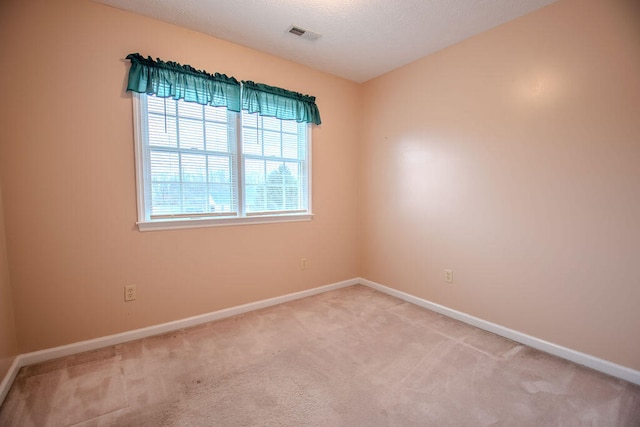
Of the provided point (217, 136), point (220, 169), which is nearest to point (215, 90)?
point (217, 136)

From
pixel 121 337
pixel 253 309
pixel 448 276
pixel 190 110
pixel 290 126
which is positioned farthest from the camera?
pixel 290 126

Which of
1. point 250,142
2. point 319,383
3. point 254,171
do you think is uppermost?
point 250,142

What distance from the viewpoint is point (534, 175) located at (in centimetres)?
225

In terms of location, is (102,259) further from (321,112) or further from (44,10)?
(321,112)

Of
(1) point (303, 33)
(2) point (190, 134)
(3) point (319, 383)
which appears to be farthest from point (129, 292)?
(1) point (303, 33)

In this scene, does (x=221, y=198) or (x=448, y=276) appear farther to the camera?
(x=448, y=276)

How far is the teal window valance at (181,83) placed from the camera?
224 centimetres

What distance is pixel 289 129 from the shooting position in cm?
317

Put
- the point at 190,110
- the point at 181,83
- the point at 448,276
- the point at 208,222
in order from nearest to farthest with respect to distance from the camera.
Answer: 1. the point at 181,83
2. the point at 190,110
3. the point at 208,222
4. the point at 448,276

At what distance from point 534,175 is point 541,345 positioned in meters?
1.34

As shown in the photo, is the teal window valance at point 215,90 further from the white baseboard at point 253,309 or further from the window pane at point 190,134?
the white baseboard at point 253,309

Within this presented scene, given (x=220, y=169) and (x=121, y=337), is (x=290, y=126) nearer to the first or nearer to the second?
(x=220, y=169)

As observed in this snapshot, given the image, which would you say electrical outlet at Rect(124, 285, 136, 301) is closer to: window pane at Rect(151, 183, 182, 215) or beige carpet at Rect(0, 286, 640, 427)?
beige carpet at Rect(0, 286, 640, 427)

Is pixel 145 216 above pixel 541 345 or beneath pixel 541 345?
above
